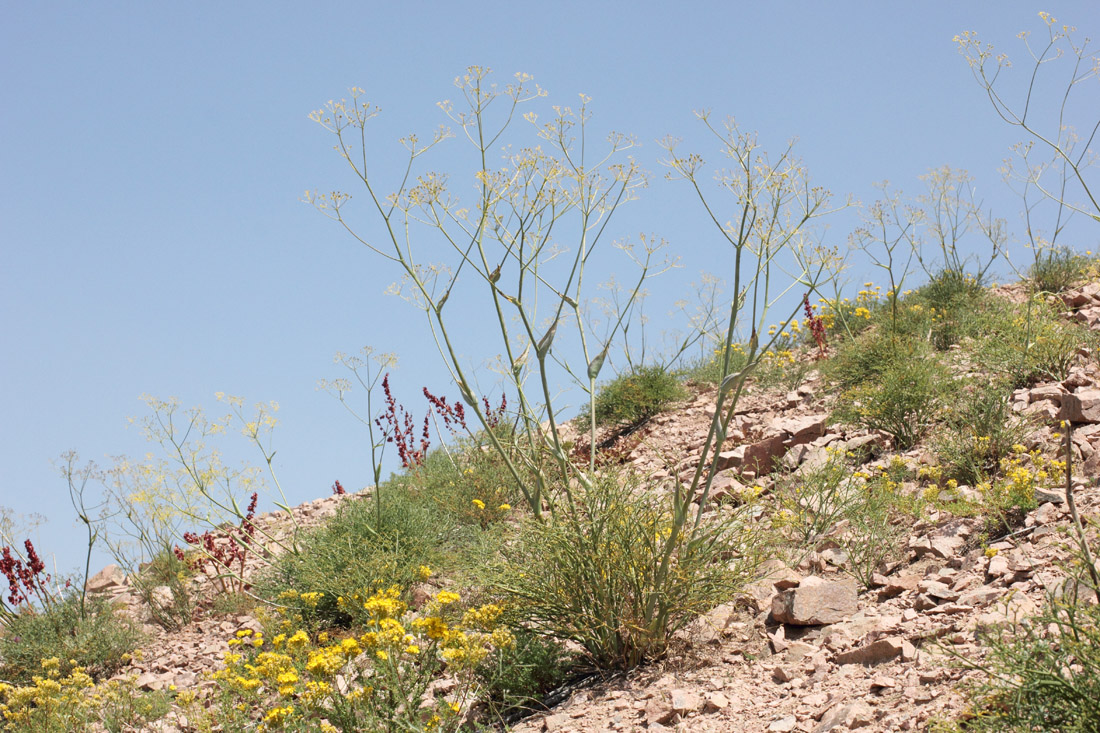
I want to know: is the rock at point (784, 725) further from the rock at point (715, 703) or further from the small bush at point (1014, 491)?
the small bush at point (1014, 491)

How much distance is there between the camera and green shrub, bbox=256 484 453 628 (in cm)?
562

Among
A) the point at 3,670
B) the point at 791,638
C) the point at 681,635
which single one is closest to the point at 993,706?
the point at 791,638

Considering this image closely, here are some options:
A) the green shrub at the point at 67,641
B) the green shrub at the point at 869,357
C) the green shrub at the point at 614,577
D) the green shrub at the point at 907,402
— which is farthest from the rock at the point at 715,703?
the green shrub at the point at 67,641

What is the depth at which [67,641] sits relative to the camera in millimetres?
6641

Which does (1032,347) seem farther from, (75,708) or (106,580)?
(106,580)

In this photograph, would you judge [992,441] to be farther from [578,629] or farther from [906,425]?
[578,629]

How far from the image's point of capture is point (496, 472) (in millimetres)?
7520

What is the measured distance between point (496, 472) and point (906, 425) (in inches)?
134

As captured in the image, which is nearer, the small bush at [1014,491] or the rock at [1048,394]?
the small bush at [1014,491]

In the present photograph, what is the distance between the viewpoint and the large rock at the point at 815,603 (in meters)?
4.25

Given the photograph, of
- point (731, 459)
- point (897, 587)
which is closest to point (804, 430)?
point (731, 459)

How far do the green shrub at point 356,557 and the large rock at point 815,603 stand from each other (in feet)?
7.85

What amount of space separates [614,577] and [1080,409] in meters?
3.88

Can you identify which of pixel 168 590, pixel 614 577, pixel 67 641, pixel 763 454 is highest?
pixel 168 590
